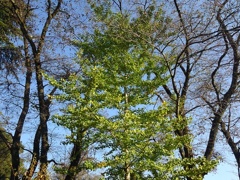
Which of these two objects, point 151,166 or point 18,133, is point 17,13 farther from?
point 151,166

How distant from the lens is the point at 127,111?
36.4 feet

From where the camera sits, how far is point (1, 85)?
14.3 metres

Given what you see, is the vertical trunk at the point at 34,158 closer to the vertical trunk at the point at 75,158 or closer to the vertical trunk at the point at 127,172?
the vertical trunk at the point at 75,158

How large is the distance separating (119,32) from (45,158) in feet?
17.3

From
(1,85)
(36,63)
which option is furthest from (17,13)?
(1,85)

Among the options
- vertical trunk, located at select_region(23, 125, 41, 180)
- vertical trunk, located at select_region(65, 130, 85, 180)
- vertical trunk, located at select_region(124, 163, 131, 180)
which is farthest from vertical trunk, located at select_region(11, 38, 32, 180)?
vertical trunk, located at select_region(124, 163, 131, 180)

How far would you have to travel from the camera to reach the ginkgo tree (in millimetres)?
10453

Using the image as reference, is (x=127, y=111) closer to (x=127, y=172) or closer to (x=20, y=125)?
(x=127, y=172)

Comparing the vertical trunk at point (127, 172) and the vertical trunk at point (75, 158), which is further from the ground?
the vertical trunk at point (75, 158)

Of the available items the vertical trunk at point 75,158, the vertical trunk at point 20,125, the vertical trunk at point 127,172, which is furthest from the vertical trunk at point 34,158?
the vertical trunk at point 127,172

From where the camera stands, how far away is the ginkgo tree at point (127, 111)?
10.5 metres

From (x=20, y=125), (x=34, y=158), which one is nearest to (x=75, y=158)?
(x=34, y=158)

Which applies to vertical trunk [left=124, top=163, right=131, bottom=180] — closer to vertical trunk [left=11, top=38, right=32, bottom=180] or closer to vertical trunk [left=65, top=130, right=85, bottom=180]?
vertical trunk [left=65, top=130, right=85, bottom=180]

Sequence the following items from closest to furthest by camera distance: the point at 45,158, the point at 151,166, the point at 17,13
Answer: the point at 151,166 → the point at 45,158 → the point at 17,13
